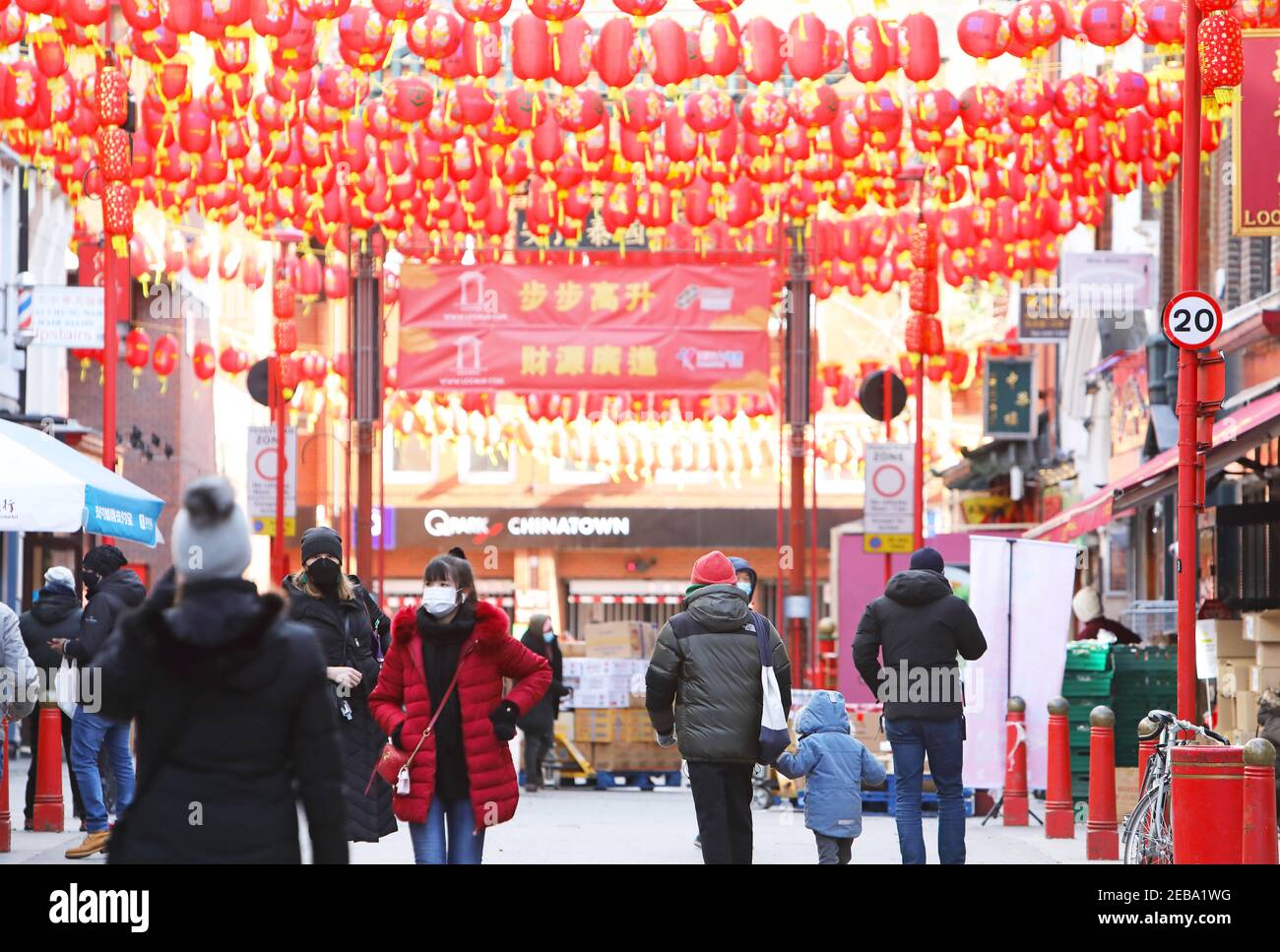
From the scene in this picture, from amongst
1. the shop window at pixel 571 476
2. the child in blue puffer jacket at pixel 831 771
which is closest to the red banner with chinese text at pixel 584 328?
the child in blue puffer jacket at pixel 831 771

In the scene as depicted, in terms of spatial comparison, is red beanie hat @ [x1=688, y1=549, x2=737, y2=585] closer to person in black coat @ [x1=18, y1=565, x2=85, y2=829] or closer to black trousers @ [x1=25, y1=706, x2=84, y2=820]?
black trousers @ [x1=25, y1=706, x2=84, y2=820]

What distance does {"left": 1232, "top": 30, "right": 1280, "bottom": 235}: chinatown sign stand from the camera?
48.6ft

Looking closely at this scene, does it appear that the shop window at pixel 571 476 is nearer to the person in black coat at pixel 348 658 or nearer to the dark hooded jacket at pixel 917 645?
the dark hooded jacket at pixel 917 645

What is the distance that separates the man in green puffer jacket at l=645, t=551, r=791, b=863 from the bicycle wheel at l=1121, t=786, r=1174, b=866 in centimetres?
209

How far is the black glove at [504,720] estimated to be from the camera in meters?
9.80

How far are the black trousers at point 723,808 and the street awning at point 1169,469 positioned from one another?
597cm

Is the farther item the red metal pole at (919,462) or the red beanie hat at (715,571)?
the red metal pole at (919,462)

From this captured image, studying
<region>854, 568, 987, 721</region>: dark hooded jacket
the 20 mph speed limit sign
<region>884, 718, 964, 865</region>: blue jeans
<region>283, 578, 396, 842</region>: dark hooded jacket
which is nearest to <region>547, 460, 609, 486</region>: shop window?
<region>854, 568, 987, 721</region>: dark hooded jacket

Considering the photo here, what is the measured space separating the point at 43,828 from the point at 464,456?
3465cm

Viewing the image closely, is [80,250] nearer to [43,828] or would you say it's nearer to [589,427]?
[43,828]

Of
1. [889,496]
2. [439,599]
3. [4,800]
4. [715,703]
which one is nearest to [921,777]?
[715,703]

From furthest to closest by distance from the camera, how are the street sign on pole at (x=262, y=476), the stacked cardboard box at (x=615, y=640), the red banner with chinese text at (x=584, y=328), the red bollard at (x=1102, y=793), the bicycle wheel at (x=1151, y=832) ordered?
the street sign on pole at (x=262, y=476) → the red banner with chinese text at (x=584, y=328) → the stacked cardboard box at (x=615, y=640) → the red bollard at (x=1102, y=793) → the bicycle wheel at (x=1151, y=832)
